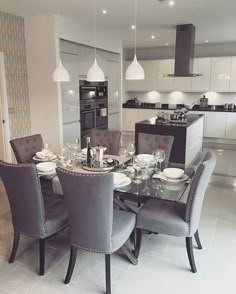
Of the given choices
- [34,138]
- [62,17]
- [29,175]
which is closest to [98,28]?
[62,17]

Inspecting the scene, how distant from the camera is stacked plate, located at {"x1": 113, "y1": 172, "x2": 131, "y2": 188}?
244 centimetres

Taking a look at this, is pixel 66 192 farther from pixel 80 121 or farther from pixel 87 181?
pixel 80 121

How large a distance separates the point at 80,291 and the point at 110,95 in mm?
5466

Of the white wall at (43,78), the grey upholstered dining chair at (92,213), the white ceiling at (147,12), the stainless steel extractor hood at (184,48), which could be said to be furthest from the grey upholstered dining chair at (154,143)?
the stainless steel extractor hood at (184,48)

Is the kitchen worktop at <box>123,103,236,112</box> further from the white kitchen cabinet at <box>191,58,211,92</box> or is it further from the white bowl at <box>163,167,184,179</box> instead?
the white bowl at <box>163,167,184,179</box>

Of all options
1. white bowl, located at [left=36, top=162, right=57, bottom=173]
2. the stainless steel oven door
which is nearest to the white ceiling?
the stainless steel oven door

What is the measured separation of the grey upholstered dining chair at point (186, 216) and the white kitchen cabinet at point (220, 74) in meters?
5.63

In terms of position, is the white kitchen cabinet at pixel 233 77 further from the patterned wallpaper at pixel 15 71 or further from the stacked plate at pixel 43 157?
the stacked plate at pixel 43 157

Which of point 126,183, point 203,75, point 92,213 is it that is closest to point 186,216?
point 126,183

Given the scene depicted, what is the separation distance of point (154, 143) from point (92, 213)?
5.60 ft

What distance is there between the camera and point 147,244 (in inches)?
112

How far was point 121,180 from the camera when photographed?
8.15ft

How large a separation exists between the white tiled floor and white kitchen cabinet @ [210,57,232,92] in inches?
205

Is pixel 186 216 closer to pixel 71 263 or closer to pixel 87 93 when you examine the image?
pixel 71 263
